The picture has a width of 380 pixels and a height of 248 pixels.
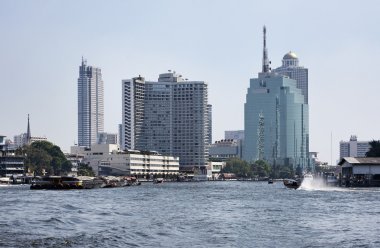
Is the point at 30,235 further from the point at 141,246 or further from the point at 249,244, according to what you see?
the point at 249,244

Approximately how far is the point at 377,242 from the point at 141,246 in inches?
774

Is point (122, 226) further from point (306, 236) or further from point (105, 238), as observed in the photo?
point (306, 236)

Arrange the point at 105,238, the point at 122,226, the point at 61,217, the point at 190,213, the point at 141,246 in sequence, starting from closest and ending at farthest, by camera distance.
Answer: the point at 141,246 → the point at 105,238 → the point at 122,226 → the point at 61,217 → the point at 190,213

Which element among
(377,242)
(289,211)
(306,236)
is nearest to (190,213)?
(289,211)

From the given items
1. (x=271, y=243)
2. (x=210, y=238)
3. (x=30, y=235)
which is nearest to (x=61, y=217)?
(x=30, y=235)

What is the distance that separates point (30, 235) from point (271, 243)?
21.4 m

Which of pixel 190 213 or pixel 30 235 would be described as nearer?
pixel 30 235

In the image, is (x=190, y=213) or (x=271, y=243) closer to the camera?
(x=271, y=243)

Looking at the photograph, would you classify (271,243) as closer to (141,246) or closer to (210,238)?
(210,238)

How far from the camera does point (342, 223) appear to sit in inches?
3332

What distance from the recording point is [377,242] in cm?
6612

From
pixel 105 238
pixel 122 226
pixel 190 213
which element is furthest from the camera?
pixel 190 213

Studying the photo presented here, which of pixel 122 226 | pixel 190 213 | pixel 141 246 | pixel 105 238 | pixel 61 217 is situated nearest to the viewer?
pixel 141 246

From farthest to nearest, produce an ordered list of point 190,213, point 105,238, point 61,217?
point 190,213 → point 61,217 → point 105,238
